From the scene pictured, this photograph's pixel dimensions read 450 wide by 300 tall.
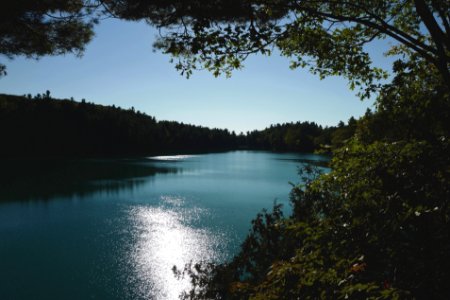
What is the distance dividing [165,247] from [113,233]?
6.02 meters

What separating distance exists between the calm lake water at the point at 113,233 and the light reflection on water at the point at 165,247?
8 centimetres

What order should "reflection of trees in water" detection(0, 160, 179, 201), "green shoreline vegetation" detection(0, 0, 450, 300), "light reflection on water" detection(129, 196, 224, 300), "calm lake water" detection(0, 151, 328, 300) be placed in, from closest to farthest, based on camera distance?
"green shoreline vegetation" detection(0, 0, 450, 300) → "calm lake water" detection(0, 151, 328, 300) → "light reflection on water" detection(129, 196, 224, 300) → "reflection of trees in water" detection(0, 160, 179, 201)

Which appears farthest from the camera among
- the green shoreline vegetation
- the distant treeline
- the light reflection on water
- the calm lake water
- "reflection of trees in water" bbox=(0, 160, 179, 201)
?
the distant treeline

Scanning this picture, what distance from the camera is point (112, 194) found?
4838 centimetres

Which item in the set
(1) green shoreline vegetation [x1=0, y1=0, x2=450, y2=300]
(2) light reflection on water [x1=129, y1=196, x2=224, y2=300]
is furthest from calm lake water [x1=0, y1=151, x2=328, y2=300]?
(1) green shoreline vegetation [x1=0, y1=0, x2=450, y2=300]

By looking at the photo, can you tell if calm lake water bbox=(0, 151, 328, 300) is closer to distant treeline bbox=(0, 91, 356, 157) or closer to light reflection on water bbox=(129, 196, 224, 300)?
light reflection on water bbox=(129, 196, 224, 300)

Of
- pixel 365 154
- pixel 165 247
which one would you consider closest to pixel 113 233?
pixel 165 247

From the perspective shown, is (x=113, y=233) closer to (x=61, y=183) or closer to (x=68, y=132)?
(x=61, y=183)

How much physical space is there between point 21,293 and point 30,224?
15.2 meters

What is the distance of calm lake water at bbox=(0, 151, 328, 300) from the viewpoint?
67.3ft

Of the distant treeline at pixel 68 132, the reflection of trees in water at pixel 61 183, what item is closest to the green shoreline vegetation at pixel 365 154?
the reflection of trees in water at pixel 61 183

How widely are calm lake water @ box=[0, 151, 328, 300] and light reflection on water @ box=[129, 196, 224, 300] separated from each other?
0.26 feet

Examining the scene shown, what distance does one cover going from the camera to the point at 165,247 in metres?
27.4

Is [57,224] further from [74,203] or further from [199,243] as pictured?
[199,243]
